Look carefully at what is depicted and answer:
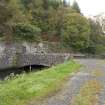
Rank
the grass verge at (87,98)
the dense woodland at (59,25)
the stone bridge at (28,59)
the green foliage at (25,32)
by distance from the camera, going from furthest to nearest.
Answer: the dense woodland at (59,25) → the green foliage at (25,32) → the stone bridge at (28,59) → the grass verge at (87,98)

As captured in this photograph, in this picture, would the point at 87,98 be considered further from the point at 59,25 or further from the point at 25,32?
the point at 59,25

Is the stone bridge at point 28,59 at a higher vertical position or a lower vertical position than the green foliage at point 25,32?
lower

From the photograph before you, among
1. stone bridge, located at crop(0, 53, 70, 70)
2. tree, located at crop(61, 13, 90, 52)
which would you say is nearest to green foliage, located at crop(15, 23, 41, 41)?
stone bridge, located at crop(0, 53, 70, 70)

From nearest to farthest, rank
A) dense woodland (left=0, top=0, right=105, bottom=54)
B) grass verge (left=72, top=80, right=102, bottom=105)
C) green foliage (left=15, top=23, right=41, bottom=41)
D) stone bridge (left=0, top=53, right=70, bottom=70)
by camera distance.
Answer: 1. grass verge (left=72, top=80, right=102, bottom=105)
2. stone bridge (left=0, top=53, right=70, bottom=70)
3. green foliage (left=15, top=23, right=41, bottom=41)
4. dense woodland (left=0, top=0, right=105, bottom=54)

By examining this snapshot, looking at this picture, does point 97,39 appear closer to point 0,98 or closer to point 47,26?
point 47,26

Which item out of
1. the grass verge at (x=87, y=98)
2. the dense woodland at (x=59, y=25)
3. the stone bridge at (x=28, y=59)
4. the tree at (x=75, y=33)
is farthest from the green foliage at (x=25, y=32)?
the grass verge at (x=87, y=98)

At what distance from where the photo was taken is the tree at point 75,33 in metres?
101

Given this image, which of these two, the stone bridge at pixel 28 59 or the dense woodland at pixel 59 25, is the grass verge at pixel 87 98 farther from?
the dense woodland at pixel 59 25

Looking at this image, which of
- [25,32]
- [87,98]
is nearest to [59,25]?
[25,32]

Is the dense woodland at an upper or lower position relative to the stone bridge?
upper

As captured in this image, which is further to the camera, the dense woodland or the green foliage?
the dense woodland

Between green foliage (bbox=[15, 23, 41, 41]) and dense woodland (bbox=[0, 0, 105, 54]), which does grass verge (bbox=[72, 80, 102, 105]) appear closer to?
green foliage (bbox=[15, 23, 41, 41])

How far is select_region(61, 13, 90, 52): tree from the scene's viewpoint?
332 ft

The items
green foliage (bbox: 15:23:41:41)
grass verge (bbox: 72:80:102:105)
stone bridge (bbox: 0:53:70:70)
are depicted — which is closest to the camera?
grass verge (bbox: 72:80:102:105)
